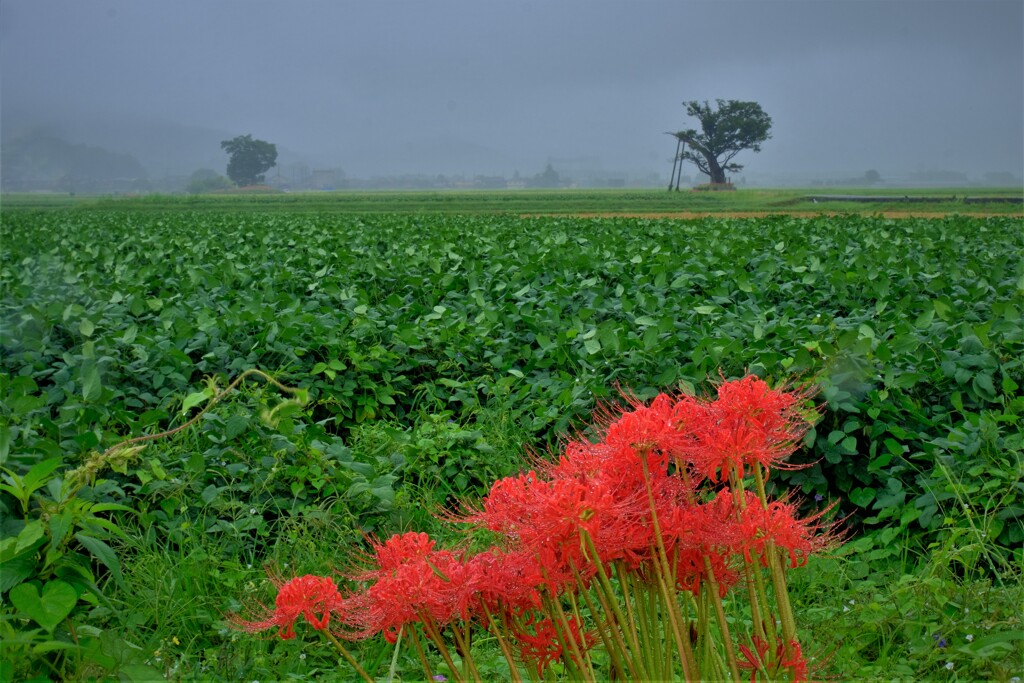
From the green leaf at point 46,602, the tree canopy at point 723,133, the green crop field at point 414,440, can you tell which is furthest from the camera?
the tree canopy at point 723,133

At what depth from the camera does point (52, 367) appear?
4.19 m

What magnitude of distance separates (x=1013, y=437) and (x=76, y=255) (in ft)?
31.5

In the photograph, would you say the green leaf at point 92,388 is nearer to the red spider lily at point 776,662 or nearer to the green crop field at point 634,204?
the red spider lily at point 776,662

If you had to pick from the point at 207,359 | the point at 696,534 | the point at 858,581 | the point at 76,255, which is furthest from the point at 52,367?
the point at 76,255

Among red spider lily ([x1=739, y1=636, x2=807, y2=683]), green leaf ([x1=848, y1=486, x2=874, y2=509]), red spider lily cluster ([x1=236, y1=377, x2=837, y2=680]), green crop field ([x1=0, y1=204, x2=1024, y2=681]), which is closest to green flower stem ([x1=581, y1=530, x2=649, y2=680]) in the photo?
red spider lily cluster ([x1=236, y1=377, x2=837, y2=680])

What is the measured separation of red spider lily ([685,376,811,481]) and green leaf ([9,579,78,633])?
117 centimetres

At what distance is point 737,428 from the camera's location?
34.5 inches

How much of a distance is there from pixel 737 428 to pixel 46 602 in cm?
125

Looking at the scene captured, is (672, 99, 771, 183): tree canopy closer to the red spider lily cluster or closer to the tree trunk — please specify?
the tree trunk

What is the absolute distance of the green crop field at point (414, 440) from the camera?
7.07 feet

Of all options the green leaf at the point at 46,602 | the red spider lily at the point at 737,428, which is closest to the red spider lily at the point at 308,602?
the red spider lily at the point at 737,428

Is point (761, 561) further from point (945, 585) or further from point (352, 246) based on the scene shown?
point (352, 246)

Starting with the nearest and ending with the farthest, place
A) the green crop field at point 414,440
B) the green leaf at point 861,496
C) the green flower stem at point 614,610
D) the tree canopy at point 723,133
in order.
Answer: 1. the green flower stem at point 614,610
2. the green crop field at point 414,440
3. the green leaf at point 861,496
4. the tree canopy at point 723,133

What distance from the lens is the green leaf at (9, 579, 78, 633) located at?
1.43 metres
